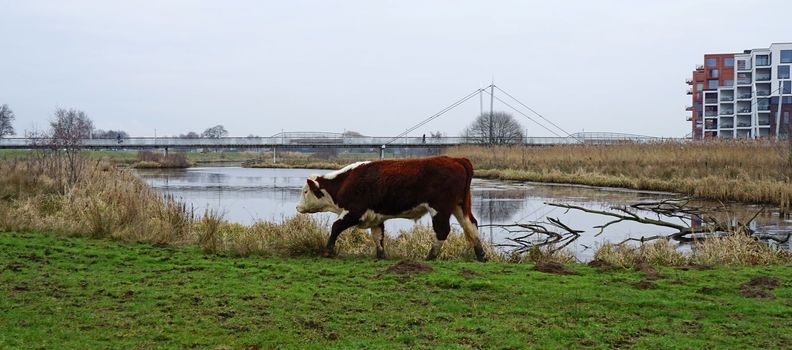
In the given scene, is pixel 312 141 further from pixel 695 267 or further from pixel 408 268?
pixel 408 268

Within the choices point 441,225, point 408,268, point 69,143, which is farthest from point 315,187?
point 69,143

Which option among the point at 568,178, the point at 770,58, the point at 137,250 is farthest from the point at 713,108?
the point at 137,250

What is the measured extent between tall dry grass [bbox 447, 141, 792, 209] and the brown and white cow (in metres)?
18.1

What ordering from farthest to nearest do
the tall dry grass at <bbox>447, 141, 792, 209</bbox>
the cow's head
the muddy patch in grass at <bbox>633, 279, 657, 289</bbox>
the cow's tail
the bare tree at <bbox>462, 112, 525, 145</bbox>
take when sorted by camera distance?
the bare tree at <bbox>462, 112, 525, 145</bbox> → the tall dry grass at <bbox>447, 141, 792, 209</bbox> → the cow's head → the cow's tail → the muddy patch in grass at <bbox>633, 279, 657, 289</bbox>

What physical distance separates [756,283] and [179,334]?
267 inches

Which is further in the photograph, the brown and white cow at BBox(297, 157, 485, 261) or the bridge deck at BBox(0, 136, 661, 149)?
the bridge deck at BBox(0, 136, 661, 149)

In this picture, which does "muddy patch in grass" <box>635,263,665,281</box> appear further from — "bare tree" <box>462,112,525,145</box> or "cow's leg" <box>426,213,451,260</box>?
"bare tree" <box>462,112,525,145</box>

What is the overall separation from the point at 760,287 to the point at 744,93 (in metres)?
108

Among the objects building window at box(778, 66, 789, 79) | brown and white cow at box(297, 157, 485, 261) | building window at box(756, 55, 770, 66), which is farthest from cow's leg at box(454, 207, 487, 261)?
building window at box(756, 55, 770, 66)

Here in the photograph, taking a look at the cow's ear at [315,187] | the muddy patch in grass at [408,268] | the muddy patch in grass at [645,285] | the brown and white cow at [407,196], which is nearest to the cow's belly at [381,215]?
the brown and white cow at [407,196]

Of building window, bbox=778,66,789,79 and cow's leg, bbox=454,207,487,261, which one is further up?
building window, bbox=778,66,789,79

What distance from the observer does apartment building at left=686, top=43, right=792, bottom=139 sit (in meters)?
98.4

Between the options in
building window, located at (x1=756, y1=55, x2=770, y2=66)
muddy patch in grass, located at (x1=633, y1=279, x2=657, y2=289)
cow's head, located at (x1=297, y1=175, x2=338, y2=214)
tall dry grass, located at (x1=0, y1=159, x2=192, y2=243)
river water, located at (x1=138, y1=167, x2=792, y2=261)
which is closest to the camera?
muddy patch in grass, located at (x1=633, y1=279, x2=657, y2=289)

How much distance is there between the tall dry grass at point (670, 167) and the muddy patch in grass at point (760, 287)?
18321 millimetres
